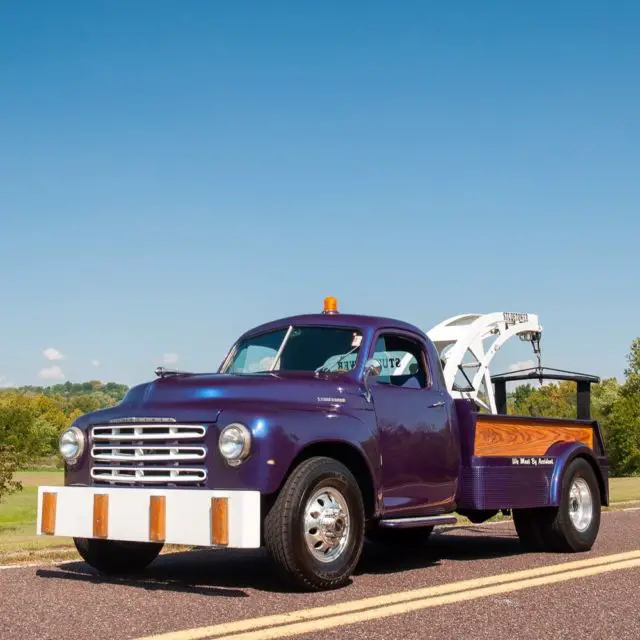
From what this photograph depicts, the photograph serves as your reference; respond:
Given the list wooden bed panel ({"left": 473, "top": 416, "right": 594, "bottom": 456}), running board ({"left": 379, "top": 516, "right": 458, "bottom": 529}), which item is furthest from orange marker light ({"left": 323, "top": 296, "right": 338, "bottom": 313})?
running board ({"left": 379, "top": 516, "right": 458, "bottom": 529})

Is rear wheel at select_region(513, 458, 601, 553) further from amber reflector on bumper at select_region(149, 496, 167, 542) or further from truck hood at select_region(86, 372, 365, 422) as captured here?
amber reflector on bumper at select_region(149, 496, 167, 542)

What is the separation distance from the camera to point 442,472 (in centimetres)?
844

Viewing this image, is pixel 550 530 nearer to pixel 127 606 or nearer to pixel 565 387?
pixel 127 606

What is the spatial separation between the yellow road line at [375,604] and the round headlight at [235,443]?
3.72 ft

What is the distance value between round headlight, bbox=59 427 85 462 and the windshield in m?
1.64

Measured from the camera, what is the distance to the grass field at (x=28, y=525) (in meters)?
9.43

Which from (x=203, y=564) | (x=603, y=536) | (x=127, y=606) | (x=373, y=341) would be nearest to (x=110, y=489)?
(x=127, y=606)

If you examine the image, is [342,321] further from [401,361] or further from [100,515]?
[100,515]

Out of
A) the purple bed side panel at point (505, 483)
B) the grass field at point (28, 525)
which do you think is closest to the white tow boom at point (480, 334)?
the grass field at point (28, 525)

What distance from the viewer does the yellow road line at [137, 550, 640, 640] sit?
17.3 ft

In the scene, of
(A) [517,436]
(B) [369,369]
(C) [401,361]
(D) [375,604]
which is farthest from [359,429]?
(A) [517,436]

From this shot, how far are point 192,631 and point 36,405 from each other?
489 feet

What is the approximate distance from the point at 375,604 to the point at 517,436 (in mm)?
3585

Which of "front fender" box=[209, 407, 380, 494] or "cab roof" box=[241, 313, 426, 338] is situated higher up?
"cab roof" box=[241, 313, 426, 338]
